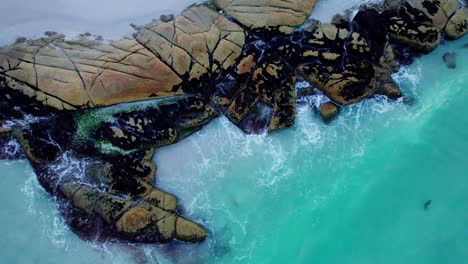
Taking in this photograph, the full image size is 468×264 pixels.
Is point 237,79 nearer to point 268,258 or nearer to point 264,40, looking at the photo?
point 264,40

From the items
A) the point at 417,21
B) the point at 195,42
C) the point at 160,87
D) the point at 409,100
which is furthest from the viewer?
the point at 417,21

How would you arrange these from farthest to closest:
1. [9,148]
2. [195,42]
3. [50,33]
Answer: [50,33] < [195,42] < [9,148]

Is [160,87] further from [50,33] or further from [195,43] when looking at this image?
[50,33]

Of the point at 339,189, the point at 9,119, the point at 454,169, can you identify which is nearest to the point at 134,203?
the point at 9,119

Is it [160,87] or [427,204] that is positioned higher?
[160,87]

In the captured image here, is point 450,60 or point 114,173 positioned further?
point 450,60

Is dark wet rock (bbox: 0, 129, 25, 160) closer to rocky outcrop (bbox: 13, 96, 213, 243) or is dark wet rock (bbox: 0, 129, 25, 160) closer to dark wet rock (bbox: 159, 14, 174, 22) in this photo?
rocky outcrop (bbox: 13, 96, 213, 243)

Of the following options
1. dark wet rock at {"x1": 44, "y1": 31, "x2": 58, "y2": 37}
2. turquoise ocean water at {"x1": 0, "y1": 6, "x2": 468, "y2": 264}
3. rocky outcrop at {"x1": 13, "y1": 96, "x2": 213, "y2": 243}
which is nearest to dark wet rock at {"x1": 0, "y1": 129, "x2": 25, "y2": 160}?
rocky outcrop at {"x1": 13, "y1": 96, "x2": 213, "y2": 243}

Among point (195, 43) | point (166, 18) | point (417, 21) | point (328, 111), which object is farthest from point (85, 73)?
point (417, 21)
